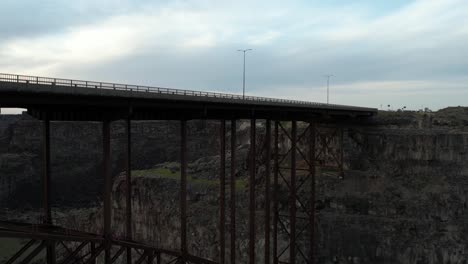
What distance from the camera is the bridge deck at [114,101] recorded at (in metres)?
14.0

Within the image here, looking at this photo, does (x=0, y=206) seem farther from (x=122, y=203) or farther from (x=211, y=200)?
(x=211, y=200)

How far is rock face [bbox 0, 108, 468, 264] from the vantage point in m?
38.5

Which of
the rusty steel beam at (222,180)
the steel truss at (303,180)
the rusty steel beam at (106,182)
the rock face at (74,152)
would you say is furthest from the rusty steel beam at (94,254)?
the rock face at (74,152)

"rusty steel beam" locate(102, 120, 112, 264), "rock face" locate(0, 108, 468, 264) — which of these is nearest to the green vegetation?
"rock face" locate(0, 108, 468, 264)

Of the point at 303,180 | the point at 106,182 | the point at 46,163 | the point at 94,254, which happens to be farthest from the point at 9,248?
the point at 106,182

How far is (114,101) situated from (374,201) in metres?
31.9

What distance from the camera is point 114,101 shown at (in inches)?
682

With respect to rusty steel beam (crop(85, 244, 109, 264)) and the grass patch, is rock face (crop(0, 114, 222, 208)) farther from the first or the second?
rusty steel beam (crop(85, 244, 109, 264))

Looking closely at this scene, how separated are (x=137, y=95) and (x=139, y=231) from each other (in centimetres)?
3397

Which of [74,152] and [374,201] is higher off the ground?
[74,152]

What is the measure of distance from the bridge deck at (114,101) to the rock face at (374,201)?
1710 centimetres

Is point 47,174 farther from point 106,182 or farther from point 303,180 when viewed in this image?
point 303,180

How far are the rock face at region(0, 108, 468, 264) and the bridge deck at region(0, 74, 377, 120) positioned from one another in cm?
1710

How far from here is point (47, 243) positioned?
1752 cm
